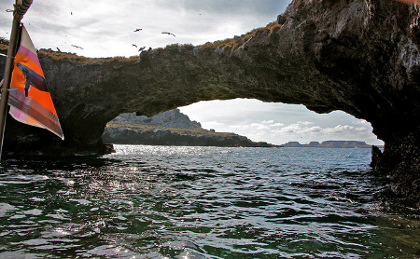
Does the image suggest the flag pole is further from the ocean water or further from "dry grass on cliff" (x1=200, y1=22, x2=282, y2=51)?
"dry grass on cliff" (x1=200, y1=22, x2=282, y2=51)

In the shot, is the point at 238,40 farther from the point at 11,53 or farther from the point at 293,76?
the point at 11,53

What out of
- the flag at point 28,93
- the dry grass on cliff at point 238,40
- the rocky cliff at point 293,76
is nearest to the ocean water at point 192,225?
the flag at point 28,93

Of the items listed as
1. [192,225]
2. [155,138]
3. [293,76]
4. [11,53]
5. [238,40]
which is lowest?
[192,225]

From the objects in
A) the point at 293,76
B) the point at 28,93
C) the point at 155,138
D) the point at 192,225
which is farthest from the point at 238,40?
the point at 155,138

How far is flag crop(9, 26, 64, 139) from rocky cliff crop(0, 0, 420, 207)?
36.3 ft

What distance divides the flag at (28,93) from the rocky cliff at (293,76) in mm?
11061

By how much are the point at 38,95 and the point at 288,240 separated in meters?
5.93

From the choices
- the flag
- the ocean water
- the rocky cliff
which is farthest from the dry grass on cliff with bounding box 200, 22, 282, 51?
the flag

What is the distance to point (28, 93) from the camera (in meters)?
3.73

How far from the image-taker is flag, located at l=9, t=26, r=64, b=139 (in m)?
3.70

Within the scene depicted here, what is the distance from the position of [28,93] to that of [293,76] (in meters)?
19.5

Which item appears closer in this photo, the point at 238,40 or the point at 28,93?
the point at 28,93

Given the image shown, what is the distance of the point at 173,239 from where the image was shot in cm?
562

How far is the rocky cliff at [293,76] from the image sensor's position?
1129 centimetres
